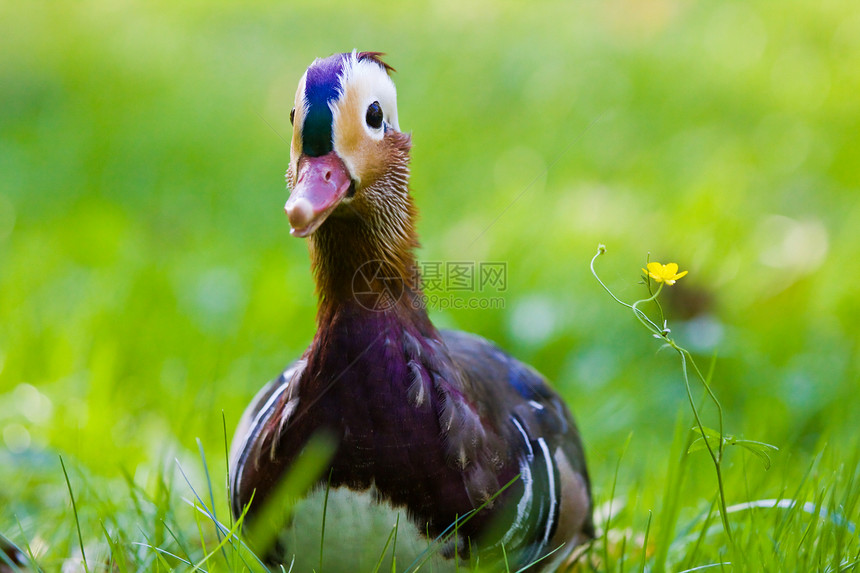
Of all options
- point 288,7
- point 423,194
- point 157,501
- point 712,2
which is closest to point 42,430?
point 157,501

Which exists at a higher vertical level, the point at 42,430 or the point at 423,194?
the point at 423,194

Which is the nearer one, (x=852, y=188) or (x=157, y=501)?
(x=157, y=501)

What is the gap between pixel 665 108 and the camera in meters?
5.24

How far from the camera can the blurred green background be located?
9.07ft

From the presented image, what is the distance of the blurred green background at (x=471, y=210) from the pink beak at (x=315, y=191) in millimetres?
941

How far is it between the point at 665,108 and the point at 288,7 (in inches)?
119

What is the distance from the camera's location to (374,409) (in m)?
1.57

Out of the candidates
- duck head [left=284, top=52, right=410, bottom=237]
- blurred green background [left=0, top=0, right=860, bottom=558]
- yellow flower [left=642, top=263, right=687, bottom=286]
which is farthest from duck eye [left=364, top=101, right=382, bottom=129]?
blurred green background [left=0, top=0, right=860, bottom=558]

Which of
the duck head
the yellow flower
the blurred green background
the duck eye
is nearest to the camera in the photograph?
the yellow flower

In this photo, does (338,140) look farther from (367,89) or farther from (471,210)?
(471,210)

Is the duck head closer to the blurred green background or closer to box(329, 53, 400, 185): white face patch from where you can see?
box(329, 53, 400, 185): white face patch

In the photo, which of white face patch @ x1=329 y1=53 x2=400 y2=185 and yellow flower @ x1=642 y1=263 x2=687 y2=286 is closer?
yellow flower @ x1=642 y1=263 x2=687 y2=286

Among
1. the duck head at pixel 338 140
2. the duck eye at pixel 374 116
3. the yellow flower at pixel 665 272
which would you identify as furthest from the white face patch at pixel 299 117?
the yellow flower at pixel 665 272

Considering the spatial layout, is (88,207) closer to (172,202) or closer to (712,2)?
(172,202)
